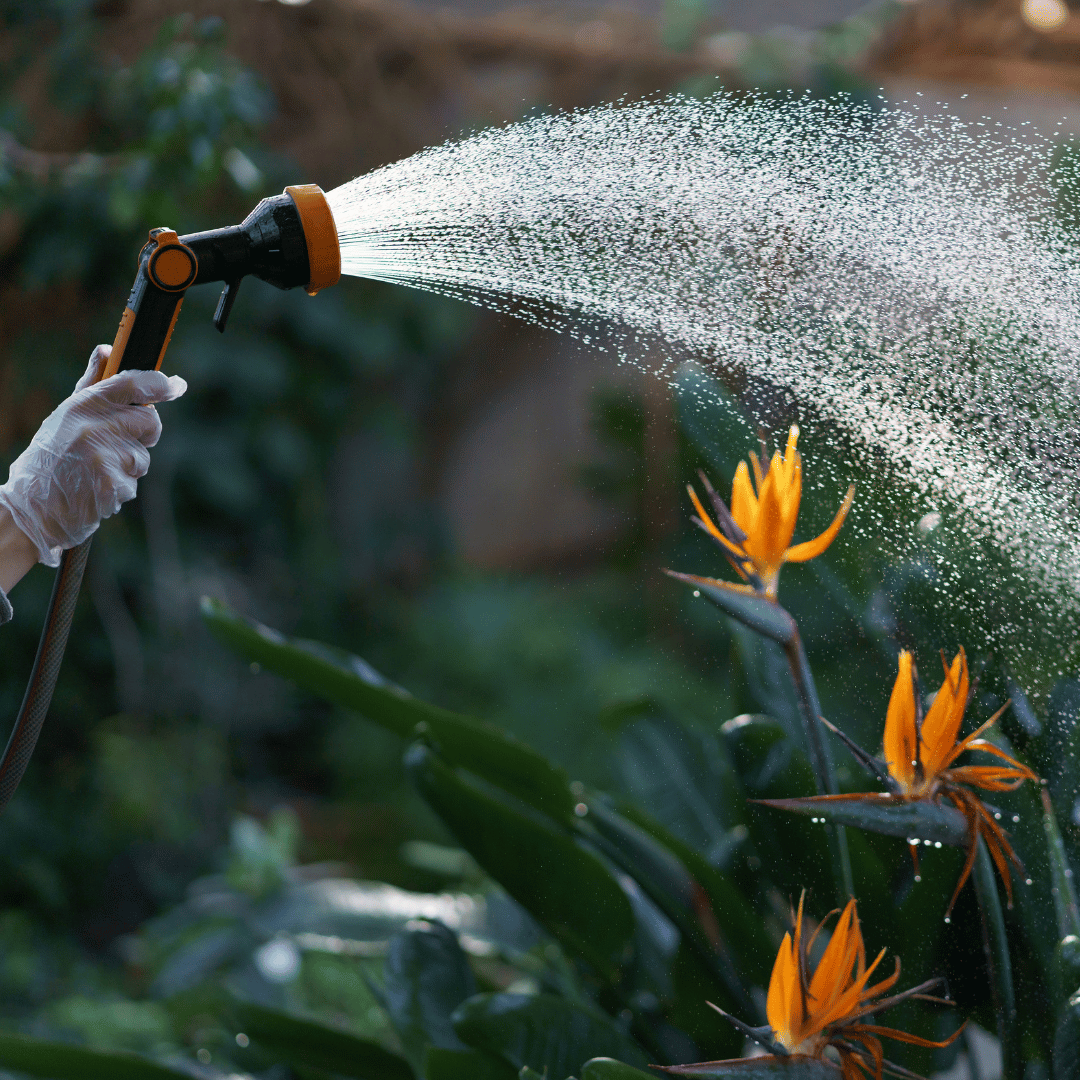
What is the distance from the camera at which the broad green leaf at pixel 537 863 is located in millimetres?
785

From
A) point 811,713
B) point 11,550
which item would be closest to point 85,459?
point 11,550

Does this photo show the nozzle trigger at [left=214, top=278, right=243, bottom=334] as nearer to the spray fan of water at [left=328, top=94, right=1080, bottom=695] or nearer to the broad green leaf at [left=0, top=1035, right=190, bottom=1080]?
the spray fan of water at [left=328, top=94, right=1080, bottom=695]

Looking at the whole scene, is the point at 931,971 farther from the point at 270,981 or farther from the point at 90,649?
the point at 90,649

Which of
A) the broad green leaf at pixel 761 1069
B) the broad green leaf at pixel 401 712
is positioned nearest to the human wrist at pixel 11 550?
the broad green leaf at pixel 401 712

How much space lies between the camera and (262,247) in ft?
2.01

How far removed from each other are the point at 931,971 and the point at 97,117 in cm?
232

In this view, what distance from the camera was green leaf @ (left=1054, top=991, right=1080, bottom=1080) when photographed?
60 centimetres

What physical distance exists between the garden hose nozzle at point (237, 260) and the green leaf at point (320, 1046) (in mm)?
617

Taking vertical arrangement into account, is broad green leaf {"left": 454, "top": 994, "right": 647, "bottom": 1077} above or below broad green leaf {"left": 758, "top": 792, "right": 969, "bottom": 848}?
below

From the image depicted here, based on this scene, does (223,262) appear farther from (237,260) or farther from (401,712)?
(401,712)

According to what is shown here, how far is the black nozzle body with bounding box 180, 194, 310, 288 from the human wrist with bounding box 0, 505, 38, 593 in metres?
0.22

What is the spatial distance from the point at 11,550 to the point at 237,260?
10.4 inches

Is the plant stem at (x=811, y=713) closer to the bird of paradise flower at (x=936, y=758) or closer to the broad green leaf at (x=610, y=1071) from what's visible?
the bird of paradise flower at (x=936, y=758)

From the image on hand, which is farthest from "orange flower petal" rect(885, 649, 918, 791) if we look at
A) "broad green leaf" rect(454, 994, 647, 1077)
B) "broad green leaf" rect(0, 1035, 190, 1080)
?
"broad green leaf" rect(0, 1035, 190, 1080)
